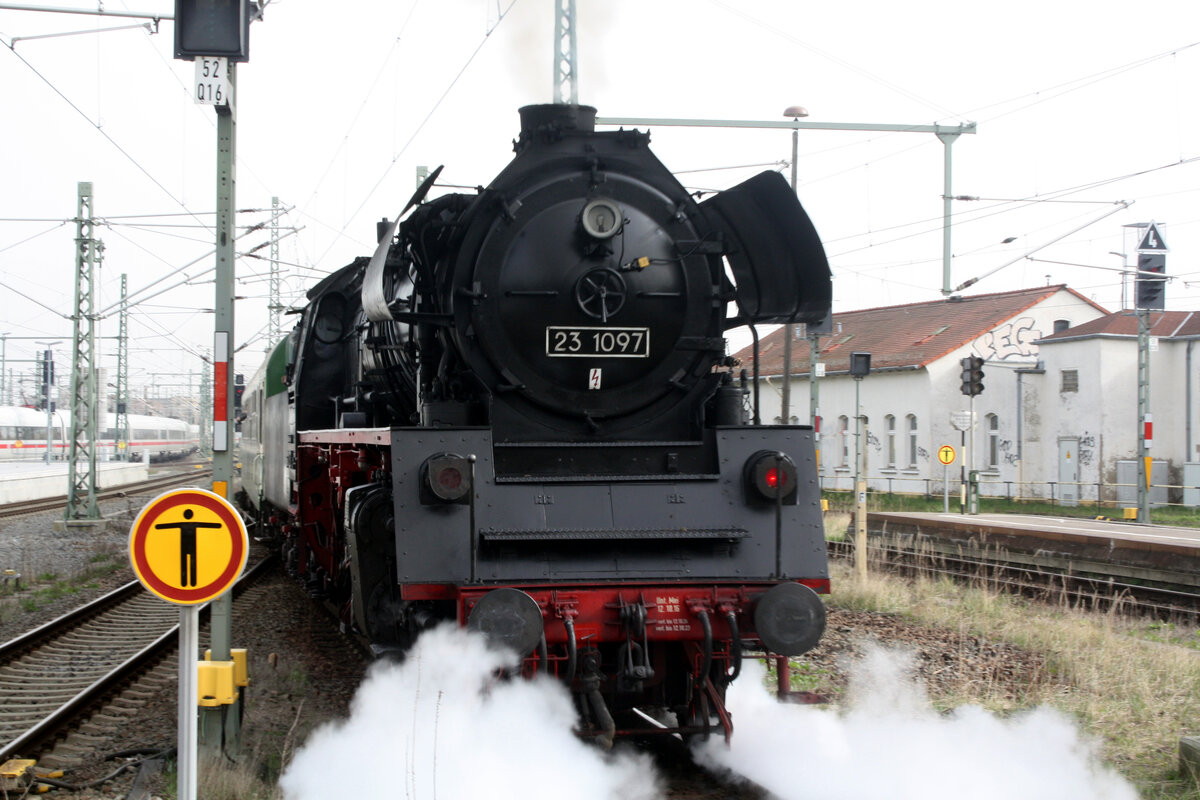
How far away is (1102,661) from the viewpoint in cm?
780

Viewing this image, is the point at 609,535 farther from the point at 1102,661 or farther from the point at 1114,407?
the point at 1114,407

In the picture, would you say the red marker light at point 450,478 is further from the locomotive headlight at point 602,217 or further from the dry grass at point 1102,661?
the dry grass at point 1102,661

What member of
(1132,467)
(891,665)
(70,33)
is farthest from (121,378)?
(891,665)

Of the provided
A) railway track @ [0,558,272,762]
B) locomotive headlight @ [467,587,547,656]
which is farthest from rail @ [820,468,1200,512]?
locomotive headlight @ [467,587,547,656]

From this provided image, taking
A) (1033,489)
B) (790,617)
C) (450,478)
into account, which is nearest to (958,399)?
(1033,489)

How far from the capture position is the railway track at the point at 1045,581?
1105 cm

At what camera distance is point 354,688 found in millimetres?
7656

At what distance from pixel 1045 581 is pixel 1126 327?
17962 mm

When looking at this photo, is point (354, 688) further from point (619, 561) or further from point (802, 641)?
point (802, 641)

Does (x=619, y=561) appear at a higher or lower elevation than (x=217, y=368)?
lower

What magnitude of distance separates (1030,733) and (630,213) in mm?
3657

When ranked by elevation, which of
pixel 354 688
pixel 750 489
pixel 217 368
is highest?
pixel 217 368

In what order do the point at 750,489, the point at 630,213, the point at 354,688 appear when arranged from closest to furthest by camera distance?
the point at 750,489
the point at 630,213
the point at 354,688

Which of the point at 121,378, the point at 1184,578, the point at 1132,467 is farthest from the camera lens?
the point at 121,378
